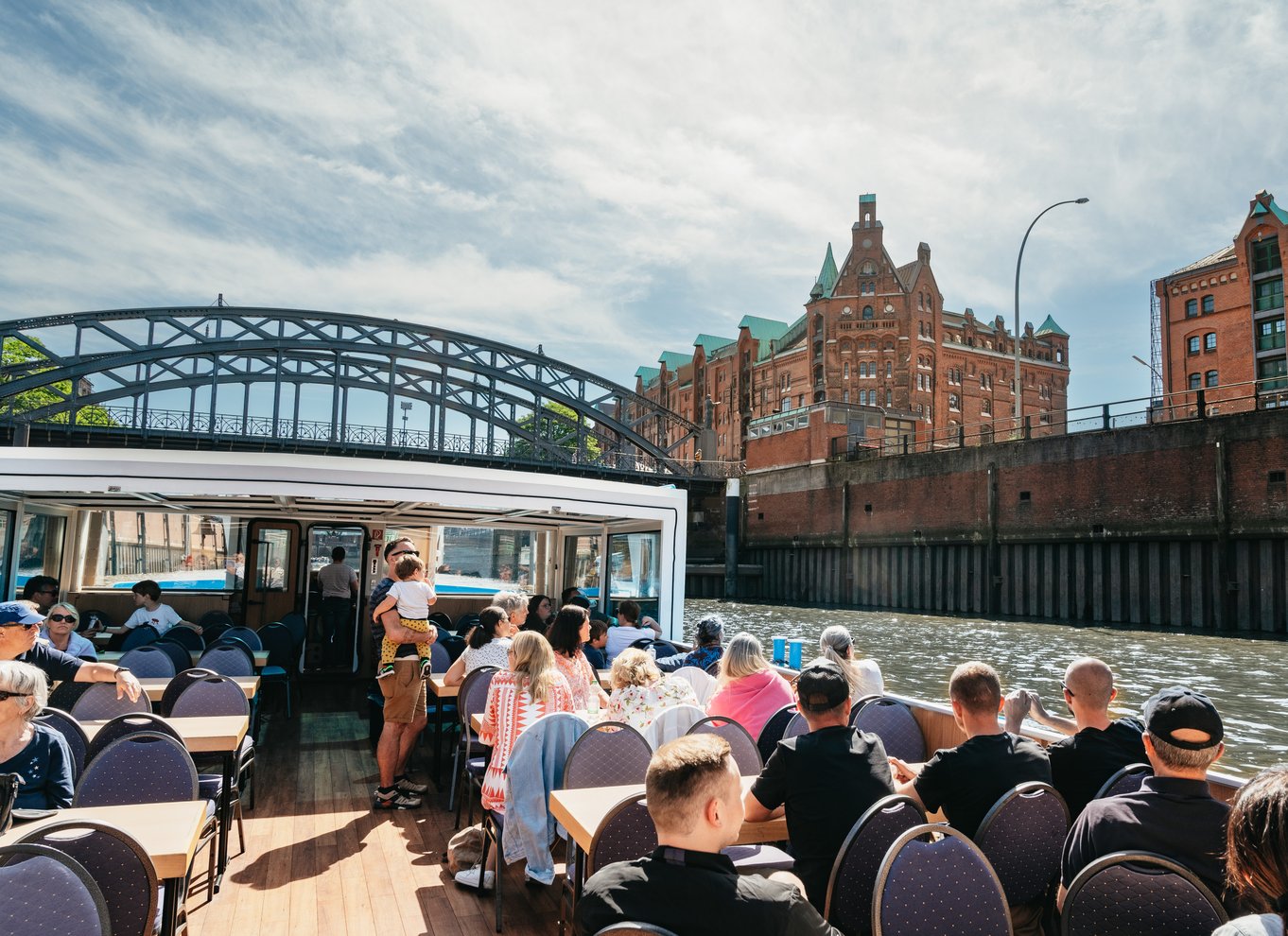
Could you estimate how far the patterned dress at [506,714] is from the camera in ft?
14.7

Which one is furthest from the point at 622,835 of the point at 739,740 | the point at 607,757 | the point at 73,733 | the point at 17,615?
the point at 17,615

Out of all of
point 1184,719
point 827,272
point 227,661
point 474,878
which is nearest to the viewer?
point 1184,719

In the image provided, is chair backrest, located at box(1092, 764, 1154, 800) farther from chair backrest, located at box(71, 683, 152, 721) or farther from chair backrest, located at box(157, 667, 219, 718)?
chair backrest, located at box(157, 667, 219, 718)

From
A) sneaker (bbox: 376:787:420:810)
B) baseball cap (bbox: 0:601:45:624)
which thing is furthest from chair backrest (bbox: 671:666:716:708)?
baseball cap (bbox: 0:601:45:624)

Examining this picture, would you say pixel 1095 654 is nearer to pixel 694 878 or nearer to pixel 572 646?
pixel 572 646

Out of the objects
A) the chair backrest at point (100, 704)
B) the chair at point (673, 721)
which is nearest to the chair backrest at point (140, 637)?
the chair backrest at point (100, 704)

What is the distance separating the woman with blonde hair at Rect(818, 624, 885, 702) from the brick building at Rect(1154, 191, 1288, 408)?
141 feet

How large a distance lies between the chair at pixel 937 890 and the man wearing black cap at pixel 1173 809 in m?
0.41

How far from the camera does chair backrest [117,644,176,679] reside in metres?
6.39

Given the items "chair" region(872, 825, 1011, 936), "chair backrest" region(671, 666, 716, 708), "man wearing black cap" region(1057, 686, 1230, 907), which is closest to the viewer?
"chair" region(872, 825, 1011, 936)

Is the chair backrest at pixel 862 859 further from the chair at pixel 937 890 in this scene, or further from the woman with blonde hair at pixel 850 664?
the woman with blonde hair at pixel 850 664

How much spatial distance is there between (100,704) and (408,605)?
190 centimetres

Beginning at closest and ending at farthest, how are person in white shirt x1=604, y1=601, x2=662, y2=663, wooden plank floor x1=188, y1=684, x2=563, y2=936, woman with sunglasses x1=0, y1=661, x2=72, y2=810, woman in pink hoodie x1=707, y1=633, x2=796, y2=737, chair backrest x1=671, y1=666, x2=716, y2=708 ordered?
1. woman with sunglasses x1=0, y1=661, x2=72, y2=810
2. wooden plank floor x1=188, y1=684, x2=563, y2=936
3. woman in pink hoodie x1=707, y1=633, x2=796, y2=737
4. chair backrest x1=671, y1=666, x2=716, y2=708
5. person in white shirt x1=604, y1=601, x2=662, y2=663

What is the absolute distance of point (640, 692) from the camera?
4625 millimetres
